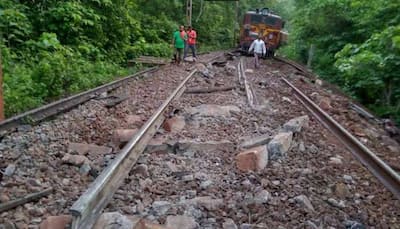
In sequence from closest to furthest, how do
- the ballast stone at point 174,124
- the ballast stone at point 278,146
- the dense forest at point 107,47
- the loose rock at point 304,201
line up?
1. the loose rock at point 304,201
2. the ballast stone at point 278,146
3. the ballast stone at point 174,124
4. the dense forest at point 107,47

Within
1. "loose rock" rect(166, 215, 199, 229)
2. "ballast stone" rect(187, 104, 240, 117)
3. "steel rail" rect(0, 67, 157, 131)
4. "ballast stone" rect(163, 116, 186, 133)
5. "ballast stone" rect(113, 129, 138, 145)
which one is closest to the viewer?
"loose rock" rect(166, 215, 199, 229)

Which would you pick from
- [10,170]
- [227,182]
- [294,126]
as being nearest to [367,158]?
[294,126]

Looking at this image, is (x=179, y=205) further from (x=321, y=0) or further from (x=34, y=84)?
(x=321, y=0)

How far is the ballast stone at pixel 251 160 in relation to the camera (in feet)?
15.9

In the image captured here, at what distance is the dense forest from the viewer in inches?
367

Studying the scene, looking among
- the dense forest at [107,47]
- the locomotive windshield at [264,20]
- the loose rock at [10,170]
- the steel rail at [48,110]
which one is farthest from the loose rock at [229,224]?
the locomotive windshield at [264,20]

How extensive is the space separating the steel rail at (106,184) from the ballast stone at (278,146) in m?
1.56

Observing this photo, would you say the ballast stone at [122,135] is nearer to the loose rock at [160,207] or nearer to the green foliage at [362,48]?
the loose rock at [160,207]

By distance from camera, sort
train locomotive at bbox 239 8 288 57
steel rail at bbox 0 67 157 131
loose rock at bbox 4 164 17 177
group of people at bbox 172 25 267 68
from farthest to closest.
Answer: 1. train locomotive at bbox 239 8 288 57
2. group of people at bbox 172 25 267 68
3. steel rail at bbox 0 67 157 131
4. loose rock at bbox 4 164 17 177

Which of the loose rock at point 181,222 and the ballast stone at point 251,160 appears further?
the ballast stone at point 251,160

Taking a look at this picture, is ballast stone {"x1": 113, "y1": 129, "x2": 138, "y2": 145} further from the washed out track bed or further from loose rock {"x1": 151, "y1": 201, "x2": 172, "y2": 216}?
loose rock {"x1": 151, "y1": 201, "x2": 172, "y2": 216}

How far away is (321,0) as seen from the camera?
21.2 meters

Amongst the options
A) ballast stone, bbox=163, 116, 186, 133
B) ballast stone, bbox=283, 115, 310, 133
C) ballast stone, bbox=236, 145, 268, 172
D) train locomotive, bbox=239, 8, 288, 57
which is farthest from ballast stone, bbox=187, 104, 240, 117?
train locomotive, bbox=239, 8, 288, 57

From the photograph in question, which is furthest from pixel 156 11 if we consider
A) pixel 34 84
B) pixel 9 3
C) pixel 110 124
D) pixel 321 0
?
pixel 110 124
